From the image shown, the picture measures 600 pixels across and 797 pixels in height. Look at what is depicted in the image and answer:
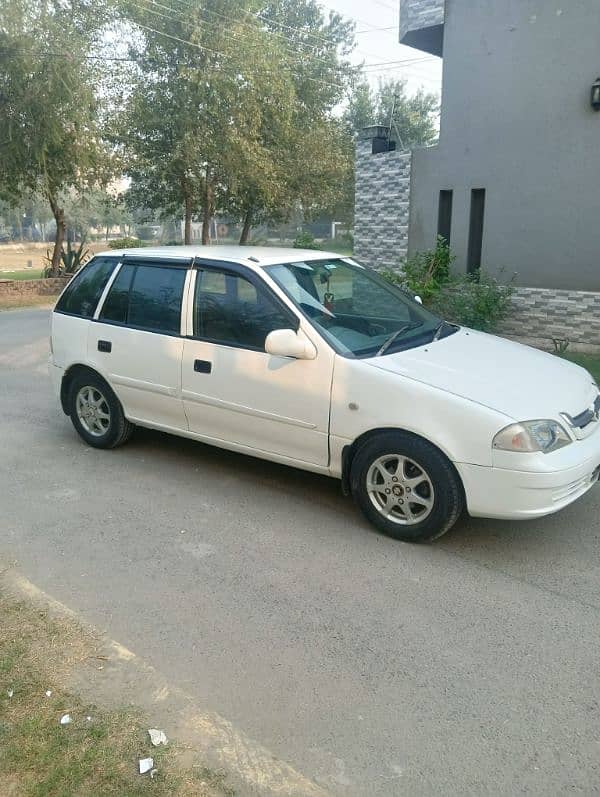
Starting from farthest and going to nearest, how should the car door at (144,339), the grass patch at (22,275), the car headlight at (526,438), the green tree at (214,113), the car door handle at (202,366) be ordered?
the grass patch at (22,275)
the green tree at (214,113)
the car door at (144,339)
the car door handle at (202,366)
the car headlight at (526,438)

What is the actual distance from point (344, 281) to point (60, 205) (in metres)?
18.1

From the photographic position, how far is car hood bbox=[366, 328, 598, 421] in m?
4.05

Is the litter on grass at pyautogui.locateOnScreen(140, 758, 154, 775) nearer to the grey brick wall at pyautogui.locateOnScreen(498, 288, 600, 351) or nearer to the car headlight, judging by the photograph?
the car headlight

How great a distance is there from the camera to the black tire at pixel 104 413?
19.0 ft

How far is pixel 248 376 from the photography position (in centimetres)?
484

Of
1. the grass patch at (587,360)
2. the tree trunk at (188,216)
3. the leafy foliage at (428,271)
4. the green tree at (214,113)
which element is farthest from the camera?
the tree trunk at (188,216)

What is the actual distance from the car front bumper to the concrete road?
0.35 m

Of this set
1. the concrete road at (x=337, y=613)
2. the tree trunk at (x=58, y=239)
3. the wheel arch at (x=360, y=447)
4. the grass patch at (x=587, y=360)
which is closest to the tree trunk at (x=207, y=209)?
the tree trunk at (x=58, y=239)

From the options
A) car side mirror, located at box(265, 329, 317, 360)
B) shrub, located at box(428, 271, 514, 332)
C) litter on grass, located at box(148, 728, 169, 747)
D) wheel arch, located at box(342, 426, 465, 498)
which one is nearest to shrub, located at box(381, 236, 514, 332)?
shrub, located at box(428, 271, 514, 332)

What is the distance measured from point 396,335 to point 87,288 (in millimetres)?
2700

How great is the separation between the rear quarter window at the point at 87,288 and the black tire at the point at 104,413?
542mm

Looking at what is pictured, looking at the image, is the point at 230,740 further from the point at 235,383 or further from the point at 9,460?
the point at 9,460

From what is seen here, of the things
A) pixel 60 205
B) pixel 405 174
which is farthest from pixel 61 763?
pixel 60 205

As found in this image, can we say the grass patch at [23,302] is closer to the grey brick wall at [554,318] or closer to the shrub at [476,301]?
the shrub at [476,301]
